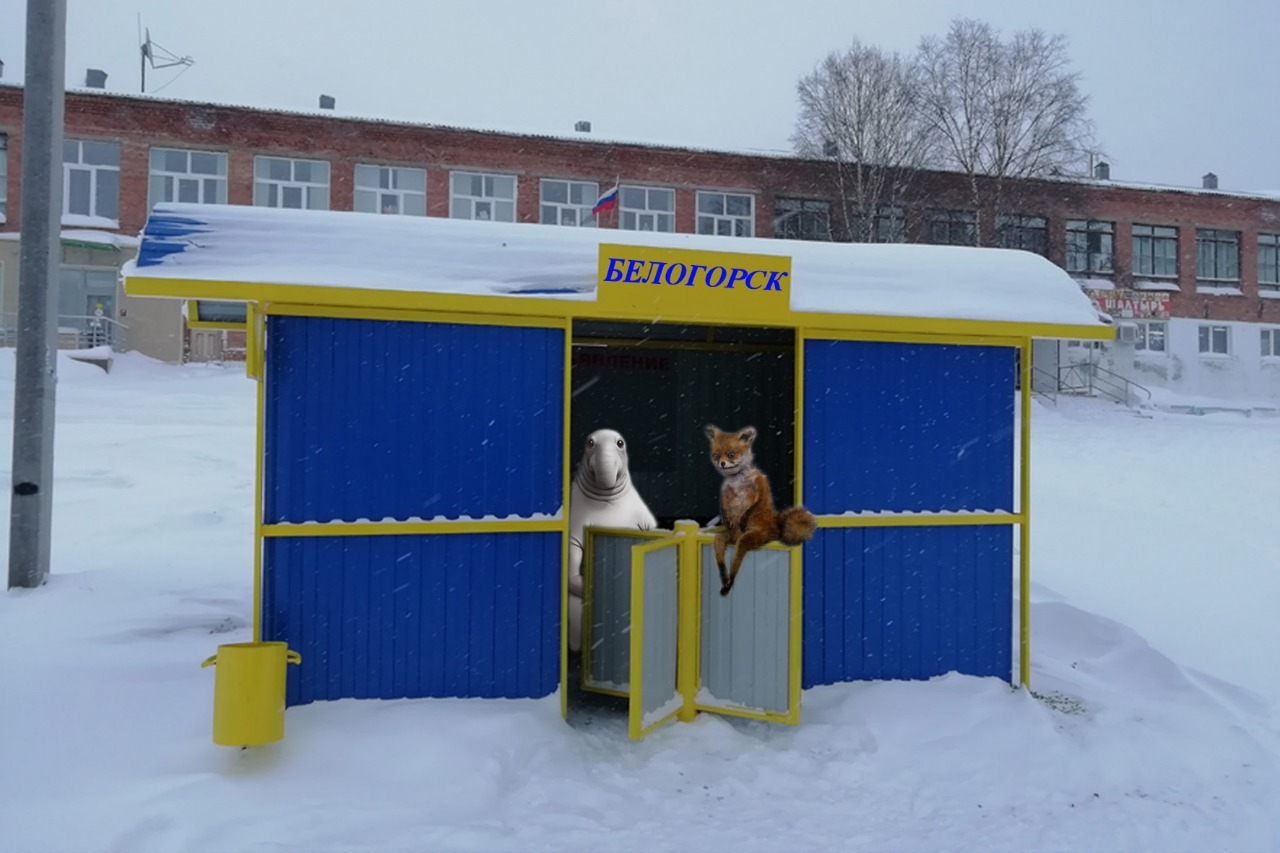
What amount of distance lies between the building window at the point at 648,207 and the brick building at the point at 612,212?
7cm

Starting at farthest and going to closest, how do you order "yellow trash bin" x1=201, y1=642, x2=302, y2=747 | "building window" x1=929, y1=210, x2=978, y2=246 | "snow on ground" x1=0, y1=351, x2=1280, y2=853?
"building window" x1=929, y1=210, x2=978, y2=246 < "yellow trash bin" x1=201, y1=642, x2=302, y2=747 < "snow on ground" x1=0, y1=351, x2=1280, y2=853

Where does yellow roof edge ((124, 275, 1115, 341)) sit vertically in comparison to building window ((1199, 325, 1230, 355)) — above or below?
below

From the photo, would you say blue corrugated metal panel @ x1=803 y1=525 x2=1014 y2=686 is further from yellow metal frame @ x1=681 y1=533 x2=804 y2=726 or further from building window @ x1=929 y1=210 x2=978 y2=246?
building window @ x1=929 y1=210 x2=978 y2=246

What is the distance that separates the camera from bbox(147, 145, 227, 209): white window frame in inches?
1101

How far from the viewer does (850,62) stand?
104 feet

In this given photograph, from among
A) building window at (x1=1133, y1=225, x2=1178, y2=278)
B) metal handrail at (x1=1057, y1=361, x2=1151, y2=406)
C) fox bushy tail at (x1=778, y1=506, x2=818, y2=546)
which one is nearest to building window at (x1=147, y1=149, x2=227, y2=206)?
fox bushy tail at (x1=778, y1=506, x2=818, y2=546)

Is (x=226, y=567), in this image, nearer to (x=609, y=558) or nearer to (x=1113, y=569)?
(x=609, y=558)

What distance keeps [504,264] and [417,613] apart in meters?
2.20

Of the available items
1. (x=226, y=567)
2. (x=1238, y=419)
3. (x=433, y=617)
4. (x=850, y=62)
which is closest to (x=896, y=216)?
(x=850, y=62)

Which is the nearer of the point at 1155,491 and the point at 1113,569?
the point at 1113,569

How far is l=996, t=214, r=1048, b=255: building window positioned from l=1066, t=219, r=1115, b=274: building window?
2070 mm

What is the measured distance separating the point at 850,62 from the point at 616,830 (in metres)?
31.0

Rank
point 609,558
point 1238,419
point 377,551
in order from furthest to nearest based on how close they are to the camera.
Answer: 1. point 1238,419
2. point 609,558
3. point 377,551

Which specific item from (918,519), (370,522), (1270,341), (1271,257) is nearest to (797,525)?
(918,519)
